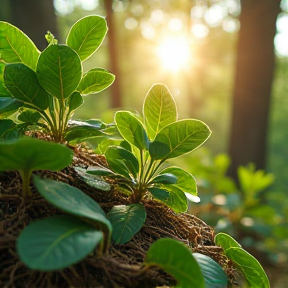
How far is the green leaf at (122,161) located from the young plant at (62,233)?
136 millimetres

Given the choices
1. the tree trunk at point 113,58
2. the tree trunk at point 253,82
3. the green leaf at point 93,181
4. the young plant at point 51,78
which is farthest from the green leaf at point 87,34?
the tree trunk at point 113,58

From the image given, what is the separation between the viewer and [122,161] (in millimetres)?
610

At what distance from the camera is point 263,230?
253 centimetres

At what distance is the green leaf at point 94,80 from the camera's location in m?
0.64

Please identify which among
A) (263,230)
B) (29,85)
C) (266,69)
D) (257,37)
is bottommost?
(263,230)


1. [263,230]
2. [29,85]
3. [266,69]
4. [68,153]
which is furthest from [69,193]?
[266,69]

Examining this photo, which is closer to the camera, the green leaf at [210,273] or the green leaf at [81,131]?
the green leaf at [210,273]

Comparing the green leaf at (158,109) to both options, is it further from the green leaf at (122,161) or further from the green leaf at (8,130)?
the green leaf at (8,130)

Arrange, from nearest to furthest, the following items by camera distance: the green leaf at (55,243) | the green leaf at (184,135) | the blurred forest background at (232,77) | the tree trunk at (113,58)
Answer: the green leaf at (55,243), the green leaf at (184,135), the blurred forest background at (232,77), the tree trunk at (113,58)

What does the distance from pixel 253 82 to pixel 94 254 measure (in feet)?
14.6

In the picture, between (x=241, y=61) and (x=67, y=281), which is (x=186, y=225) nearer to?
(x=67, y=281)

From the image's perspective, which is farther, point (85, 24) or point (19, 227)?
point (85, 24)

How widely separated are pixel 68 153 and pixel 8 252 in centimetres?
15

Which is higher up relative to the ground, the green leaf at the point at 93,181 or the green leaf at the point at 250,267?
the green leaf at the point at 93,181
